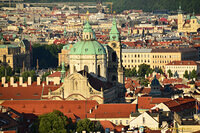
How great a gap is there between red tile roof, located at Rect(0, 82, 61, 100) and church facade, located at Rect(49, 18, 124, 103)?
8.61ft

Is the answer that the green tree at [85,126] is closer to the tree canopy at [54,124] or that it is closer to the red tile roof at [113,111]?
the tree canopy at [54,124]

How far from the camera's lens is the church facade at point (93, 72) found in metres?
89.1

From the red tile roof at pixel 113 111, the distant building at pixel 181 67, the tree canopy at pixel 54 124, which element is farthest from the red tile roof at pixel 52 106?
the distant building at pixel 181 67

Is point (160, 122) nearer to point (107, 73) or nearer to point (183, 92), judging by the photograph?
point (107, 73)

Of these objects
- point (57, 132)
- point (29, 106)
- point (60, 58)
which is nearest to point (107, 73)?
point (29, 106)

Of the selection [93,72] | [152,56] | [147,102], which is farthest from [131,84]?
[152,56]

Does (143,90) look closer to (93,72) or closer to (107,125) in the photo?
(93,72)

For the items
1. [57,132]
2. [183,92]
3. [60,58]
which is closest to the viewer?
[57,132]

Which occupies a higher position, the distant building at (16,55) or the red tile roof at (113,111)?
the red tile roof at (113,111)

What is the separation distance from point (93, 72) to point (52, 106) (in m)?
12.6

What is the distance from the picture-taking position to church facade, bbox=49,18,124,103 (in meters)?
89.1

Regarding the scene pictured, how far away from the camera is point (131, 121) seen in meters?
74.8

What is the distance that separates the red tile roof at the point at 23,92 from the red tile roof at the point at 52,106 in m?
5.84

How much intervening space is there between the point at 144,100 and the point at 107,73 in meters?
11.5
